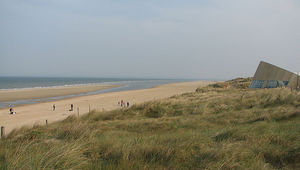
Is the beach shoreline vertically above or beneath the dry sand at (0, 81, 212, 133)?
above

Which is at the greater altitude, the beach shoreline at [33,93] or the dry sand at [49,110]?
the beach shoreline at [33,93]

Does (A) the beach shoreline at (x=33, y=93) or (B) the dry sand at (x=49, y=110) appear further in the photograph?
(A) the beach shoreline at (x=33, y=93)

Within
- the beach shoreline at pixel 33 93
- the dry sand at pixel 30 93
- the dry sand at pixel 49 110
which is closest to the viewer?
the dry sand at pixel 49 110

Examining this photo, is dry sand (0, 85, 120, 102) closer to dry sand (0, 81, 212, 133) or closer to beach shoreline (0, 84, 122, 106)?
beach shoreline (0, 84, 122, 106)

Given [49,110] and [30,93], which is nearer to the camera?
[49,110]

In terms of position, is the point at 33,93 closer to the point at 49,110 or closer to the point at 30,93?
the point at 30,93

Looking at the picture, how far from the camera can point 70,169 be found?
311cm

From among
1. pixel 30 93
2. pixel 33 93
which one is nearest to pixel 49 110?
pixel 33 93

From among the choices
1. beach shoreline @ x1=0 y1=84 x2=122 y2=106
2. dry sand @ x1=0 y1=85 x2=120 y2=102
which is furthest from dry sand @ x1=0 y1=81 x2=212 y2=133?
dry sand @ x1=0 y1=85 x2=120 y2=102

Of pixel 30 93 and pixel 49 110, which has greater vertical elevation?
pixel 30 93

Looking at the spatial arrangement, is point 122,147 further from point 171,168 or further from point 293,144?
point 293,144

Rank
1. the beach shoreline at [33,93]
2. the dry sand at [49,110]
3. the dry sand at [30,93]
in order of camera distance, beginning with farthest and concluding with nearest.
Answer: the dry sand at [30,93], the beach shoreline at [33,93], the dry sand at [49,110]

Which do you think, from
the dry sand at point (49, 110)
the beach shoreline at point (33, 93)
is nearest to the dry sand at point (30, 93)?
the beach shoreline at point (33, 93)

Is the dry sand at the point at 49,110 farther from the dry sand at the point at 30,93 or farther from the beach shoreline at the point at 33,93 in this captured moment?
the dry sand at the point at 30,93
